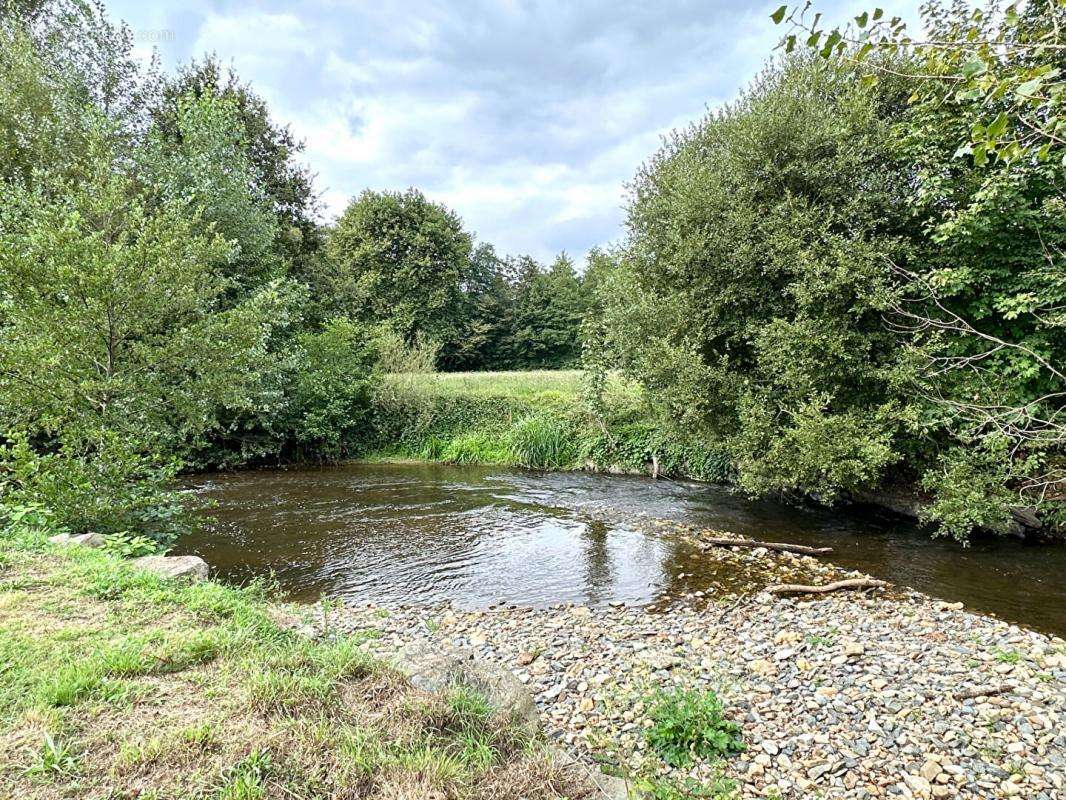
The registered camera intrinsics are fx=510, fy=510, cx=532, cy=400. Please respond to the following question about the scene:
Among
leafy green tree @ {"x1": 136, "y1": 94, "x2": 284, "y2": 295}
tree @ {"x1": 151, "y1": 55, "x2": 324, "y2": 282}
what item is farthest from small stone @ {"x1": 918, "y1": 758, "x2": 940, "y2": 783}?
tree @ {"x1": 151, "y1": 55, "x2": 324, "y2": 282}

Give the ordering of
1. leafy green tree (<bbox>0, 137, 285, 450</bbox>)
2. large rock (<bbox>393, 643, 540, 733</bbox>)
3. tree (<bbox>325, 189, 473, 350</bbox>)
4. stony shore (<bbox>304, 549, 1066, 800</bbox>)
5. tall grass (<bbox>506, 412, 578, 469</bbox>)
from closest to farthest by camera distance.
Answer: large rock (<bbox>393, 643, 540, 733</bbox>)
stony shore (<bbox>304, 549, 1066, 800</bbox>)
leafy green tree (<bbox>0, 137, 285, 450</bbox>)
tall grass (<bbox>506, 412, 578, 469</bbox>)
tree (<bbox>325, 189, 473, 350</bbox>)

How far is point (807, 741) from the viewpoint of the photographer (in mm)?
3672

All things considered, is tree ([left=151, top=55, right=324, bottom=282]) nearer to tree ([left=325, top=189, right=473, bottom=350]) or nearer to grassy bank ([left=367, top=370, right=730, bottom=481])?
grassy bank ([left=367, top=370, right=730, bottom=481])

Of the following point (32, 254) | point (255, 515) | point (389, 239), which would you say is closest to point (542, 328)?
point (389, 239)

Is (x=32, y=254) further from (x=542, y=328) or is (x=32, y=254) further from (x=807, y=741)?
(x=542, y=328)

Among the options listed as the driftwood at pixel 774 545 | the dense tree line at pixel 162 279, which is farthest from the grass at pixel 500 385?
the driftwood at pixel 774 545

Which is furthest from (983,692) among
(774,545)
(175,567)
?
(175,567)

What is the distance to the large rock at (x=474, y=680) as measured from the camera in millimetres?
Answer: 3273

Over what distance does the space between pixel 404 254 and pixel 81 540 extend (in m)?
32.3

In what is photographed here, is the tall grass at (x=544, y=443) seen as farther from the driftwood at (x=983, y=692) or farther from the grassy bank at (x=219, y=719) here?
the grassy bank at (x=219, y=719)

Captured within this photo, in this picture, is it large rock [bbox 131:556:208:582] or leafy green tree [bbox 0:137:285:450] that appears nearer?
large rock [bbox 131:556:208:582]

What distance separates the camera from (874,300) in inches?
336

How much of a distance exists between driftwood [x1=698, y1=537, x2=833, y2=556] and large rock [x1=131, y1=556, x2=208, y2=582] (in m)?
7.54

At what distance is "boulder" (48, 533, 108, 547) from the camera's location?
221 inches
